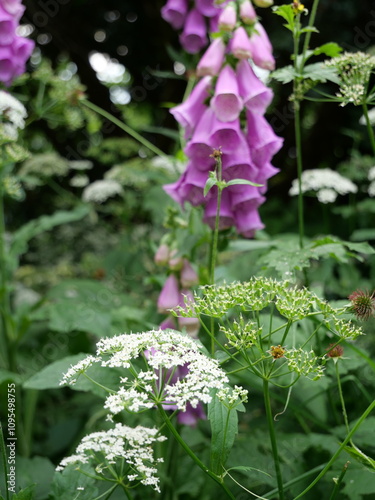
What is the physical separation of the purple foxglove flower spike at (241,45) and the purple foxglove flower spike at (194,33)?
45 cm

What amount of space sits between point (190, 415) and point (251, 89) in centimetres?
70

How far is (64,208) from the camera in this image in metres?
2.92

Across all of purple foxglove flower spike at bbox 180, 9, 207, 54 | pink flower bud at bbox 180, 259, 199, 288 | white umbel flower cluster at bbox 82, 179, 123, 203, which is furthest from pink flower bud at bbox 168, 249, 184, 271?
white umbel flower cluster at bbox 82, 179, 123, 203

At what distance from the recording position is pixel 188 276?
1264mm

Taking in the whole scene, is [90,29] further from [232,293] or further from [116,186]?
[232,293]

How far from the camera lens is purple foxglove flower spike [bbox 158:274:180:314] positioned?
127 cm

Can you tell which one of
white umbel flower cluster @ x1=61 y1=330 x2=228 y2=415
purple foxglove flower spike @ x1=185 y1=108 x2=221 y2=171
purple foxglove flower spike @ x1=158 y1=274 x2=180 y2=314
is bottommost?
purple foxglove flower spike @ x1=158 y1=274 x2=180 y2=314

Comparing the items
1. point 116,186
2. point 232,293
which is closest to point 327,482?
point 232,293

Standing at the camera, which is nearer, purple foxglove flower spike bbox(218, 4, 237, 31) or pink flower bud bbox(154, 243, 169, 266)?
purple foxglove flower spike bbox(218, 4, 237, 31)

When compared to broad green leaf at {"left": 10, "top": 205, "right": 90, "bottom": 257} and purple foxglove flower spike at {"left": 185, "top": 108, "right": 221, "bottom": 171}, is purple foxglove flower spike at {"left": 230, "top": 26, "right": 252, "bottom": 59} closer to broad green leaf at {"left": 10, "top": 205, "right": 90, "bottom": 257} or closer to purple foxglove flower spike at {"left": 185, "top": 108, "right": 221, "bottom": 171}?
purple foxglove flower spike at {"left": 185, "top": 108, "right": 221, "bottom": 171}

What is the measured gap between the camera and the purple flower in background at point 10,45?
152cm

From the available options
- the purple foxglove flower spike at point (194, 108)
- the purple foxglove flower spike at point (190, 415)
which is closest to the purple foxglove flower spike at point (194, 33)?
the purple foxglove flower spike at point (194, 108)

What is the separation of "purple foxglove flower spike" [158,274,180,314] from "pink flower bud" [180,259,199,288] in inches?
0.9

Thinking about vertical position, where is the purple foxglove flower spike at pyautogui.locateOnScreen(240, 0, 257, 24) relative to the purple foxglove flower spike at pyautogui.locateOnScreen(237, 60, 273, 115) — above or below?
above
